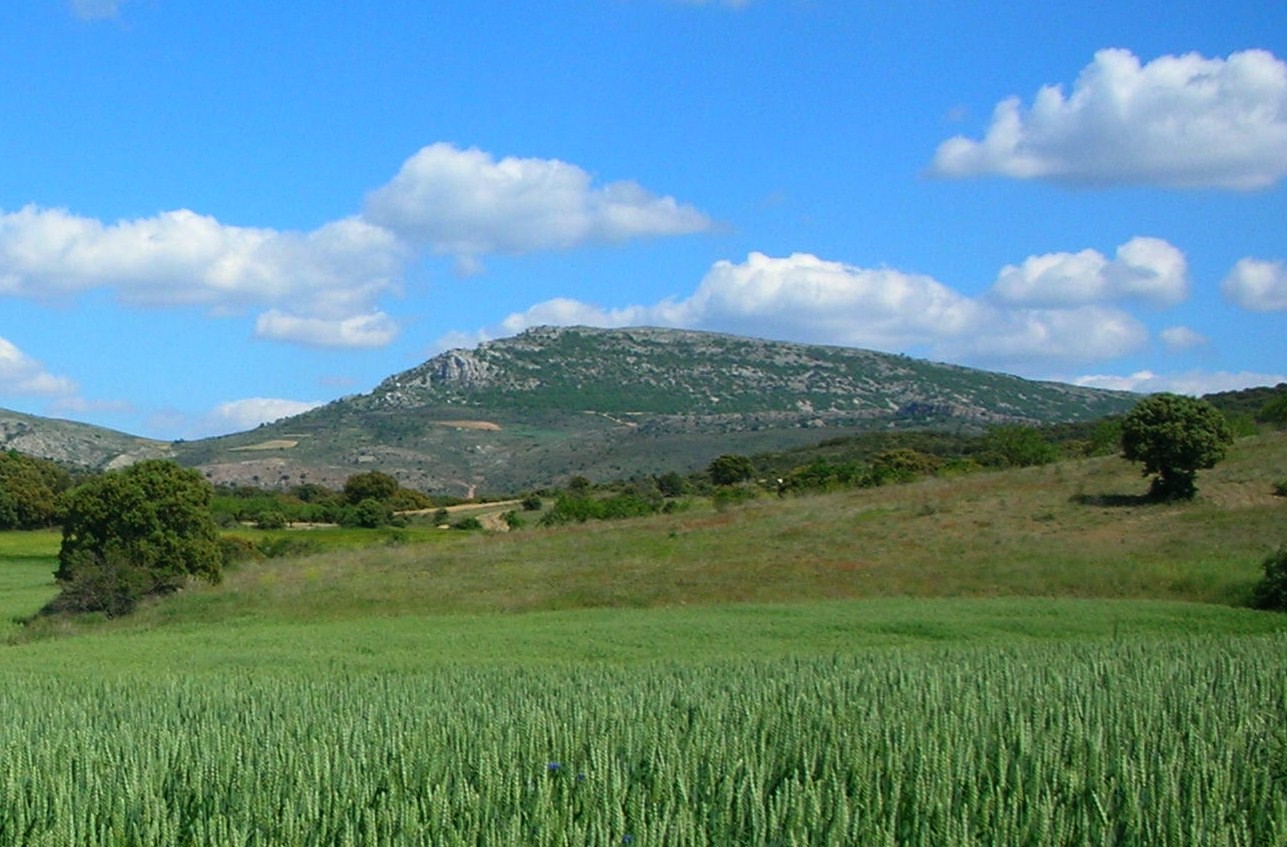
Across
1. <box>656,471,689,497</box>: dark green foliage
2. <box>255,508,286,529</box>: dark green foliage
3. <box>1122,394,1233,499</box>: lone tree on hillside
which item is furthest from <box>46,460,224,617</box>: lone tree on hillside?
<box>656,471,689,497</box>: dark green foliage

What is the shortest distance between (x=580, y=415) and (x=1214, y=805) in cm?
14463

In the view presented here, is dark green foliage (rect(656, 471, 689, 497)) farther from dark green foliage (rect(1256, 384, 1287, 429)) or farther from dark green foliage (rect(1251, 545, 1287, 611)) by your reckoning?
dark green foliage (rect(1251, 545, 1287, 611))

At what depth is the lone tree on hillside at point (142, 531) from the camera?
1401 inches

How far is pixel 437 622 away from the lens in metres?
29.4

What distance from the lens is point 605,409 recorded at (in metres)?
154

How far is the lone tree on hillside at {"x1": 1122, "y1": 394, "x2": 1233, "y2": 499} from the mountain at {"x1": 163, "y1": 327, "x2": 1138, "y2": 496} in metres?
69.2

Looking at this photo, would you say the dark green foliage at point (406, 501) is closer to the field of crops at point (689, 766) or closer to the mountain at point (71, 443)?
the mountain at point (71, 443)

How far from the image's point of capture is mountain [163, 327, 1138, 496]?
121 meters

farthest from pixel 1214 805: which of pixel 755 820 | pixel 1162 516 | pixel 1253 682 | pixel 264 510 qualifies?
pixel 264 510

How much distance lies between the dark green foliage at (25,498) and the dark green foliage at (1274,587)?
53860 millimetres

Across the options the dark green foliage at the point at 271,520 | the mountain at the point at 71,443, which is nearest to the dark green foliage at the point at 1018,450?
the dark green foliage at the point at 271,520

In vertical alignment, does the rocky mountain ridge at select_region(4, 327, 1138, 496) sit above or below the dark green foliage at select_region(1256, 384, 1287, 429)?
above

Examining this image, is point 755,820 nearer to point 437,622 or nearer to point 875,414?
point 437,622

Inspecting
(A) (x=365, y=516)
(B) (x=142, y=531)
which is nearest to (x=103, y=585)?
(B) (x=142, y=531)
